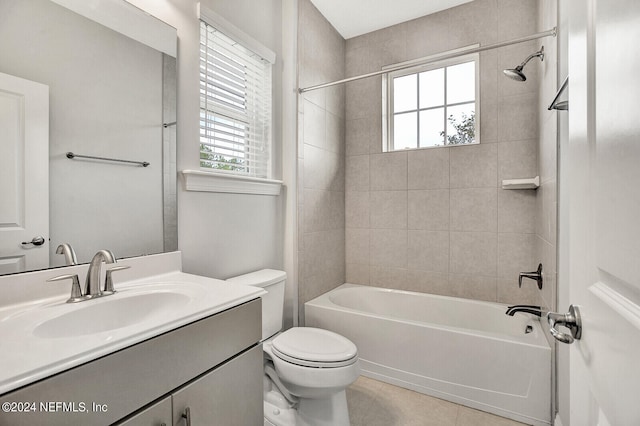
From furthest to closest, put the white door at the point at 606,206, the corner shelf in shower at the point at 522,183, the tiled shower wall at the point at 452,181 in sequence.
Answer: the tiled shower wall at the point at 452,181, the corner shelf in shower at the point at 522,183, the white door at the point at 606,206

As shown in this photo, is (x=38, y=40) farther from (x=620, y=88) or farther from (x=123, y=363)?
(x=620, y=88)

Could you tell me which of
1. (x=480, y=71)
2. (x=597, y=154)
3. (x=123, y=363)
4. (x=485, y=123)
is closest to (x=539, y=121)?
(x=485, y=123)

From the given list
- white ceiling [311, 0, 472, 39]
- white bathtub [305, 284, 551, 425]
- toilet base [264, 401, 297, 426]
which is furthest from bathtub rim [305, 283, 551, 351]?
white ceiling [311, 0, 472, 39]

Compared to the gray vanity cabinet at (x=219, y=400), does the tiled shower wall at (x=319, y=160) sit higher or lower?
higher

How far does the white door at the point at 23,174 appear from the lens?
0.98 m

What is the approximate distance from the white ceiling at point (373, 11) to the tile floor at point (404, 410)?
2.83 meters

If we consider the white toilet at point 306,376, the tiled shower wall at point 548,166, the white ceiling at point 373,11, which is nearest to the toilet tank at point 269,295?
the white toilet at point 306,376

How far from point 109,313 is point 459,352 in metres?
1.81

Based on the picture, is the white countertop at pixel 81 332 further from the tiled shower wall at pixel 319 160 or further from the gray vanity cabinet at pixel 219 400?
the tiled shower wall at pixel 319 160

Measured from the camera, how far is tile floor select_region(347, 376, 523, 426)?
5.47ft

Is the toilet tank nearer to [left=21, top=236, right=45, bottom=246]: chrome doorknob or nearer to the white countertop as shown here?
the white countertop

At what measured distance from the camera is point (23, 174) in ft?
3.32

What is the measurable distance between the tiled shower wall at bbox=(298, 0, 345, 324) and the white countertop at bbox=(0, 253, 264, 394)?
1.13m

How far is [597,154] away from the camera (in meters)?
0.47
